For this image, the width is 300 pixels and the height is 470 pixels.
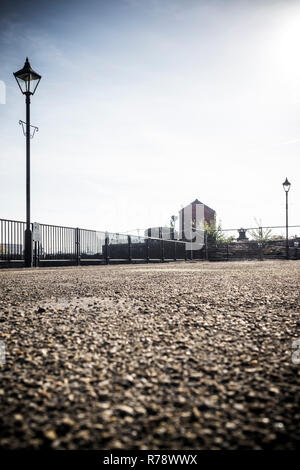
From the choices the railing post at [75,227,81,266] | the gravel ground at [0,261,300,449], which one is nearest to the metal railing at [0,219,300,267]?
the railing post at [75,227,81,266]

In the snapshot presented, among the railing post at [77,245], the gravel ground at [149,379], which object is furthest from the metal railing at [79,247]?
the gravel ground at [149,379]

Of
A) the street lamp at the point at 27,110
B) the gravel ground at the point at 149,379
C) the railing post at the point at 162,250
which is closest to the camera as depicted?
the gravel ground at the point at 149,379

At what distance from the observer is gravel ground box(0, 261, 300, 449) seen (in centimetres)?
108

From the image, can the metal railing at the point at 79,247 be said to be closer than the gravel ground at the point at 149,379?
No

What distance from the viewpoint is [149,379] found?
1456 mm

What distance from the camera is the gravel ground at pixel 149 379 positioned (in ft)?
3.53

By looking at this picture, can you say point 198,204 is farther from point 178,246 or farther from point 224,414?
point 224,414

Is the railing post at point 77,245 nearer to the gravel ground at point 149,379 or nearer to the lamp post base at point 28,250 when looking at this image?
the lamp post base at point 28,250

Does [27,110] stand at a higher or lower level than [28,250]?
higher

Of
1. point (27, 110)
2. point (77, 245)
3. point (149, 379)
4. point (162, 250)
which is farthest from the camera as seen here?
point (162, 250)

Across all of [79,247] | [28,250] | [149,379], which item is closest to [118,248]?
[79,247]

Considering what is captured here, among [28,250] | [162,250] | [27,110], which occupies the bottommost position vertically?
[162,250]

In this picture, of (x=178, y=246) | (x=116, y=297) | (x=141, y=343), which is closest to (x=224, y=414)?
(x=141, y=343)

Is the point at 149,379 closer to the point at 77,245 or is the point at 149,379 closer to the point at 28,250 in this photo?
the point at 28,250
